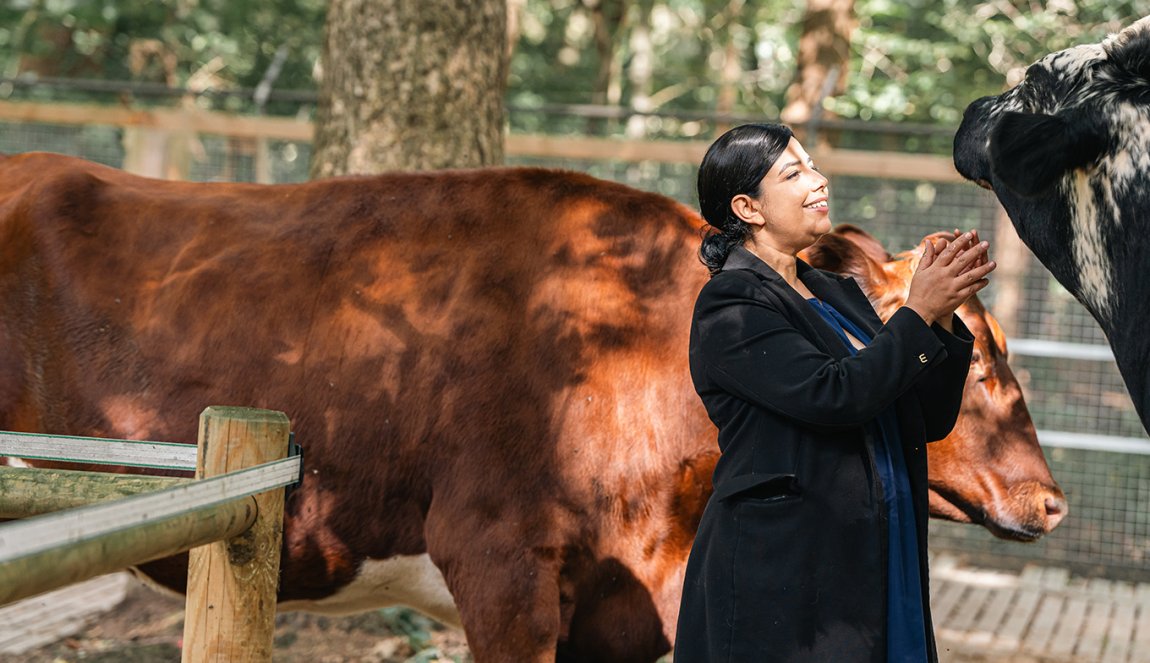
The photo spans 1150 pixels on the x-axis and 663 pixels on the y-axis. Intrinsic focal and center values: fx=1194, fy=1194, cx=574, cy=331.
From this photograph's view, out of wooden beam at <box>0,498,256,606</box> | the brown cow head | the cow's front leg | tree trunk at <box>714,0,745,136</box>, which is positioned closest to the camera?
wooden beam at <box>0,498,256,606</box>

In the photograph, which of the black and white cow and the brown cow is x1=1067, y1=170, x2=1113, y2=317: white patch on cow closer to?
the black and white cow

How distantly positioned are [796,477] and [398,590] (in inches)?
72.3

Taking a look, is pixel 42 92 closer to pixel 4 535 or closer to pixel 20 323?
pixel 20 323

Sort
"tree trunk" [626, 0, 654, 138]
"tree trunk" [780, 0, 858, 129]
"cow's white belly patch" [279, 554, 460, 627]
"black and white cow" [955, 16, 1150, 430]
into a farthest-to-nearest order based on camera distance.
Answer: "tree trunk" [626, 0, 654, 138], "tree trunk" [780, 0, 858, 129], "cow's white belly patch" [279, 554, 460, 627], "black and white cow" [955, 16, 1150, 430]

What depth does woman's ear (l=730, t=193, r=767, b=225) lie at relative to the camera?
2.49 metres

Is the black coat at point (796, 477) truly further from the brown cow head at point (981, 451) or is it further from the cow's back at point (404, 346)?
the brown cow head at point (981, 451)

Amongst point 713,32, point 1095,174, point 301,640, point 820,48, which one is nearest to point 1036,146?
point 1095,174

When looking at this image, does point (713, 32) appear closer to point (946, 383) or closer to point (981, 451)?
point (981, 451)

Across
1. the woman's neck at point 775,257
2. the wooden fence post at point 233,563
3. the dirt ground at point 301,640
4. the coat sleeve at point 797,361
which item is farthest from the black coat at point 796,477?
the dirt ground at point 301,640

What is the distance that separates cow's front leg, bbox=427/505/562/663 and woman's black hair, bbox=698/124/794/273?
118cm

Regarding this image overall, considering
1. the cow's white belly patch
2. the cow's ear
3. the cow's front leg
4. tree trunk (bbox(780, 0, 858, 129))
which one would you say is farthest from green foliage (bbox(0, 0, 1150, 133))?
the cow's ear

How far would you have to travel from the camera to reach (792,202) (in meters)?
2.46

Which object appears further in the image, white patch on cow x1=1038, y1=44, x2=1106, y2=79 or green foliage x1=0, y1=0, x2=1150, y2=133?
green foliage x1=0, y1=0, x2=1150, y2=133

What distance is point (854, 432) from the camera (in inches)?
92.4
